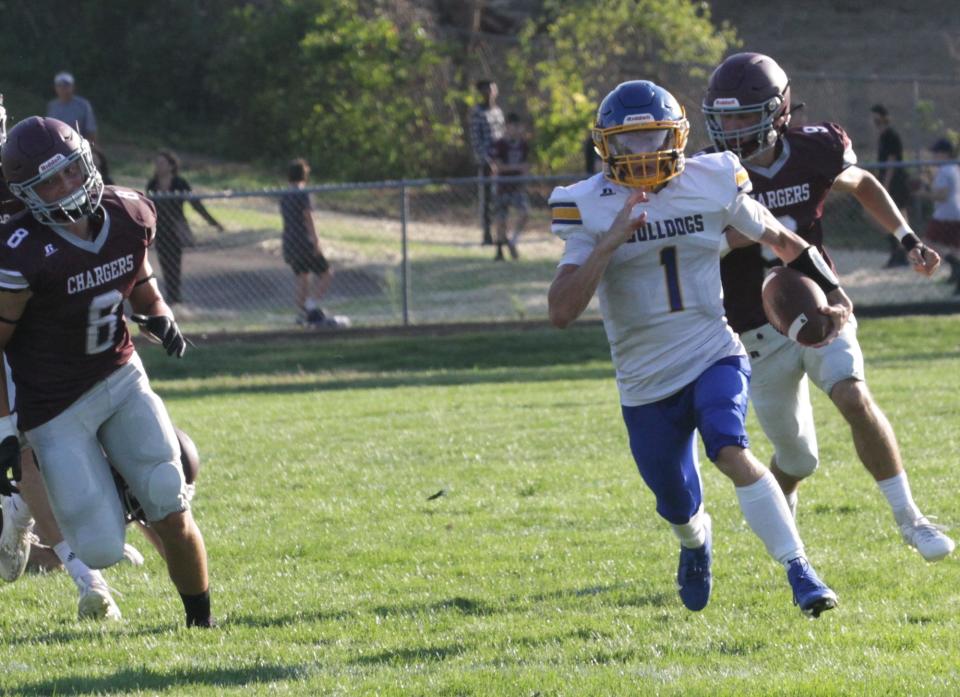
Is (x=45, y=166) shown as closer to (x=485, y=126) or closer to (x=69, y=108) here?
(x=69, y=108)

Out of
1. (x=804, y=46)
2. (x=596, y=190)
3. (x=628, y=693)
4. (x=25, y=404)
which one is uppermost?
(x=596, y=190)

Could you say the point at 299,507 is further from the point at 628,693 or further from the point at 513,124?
the point at 513,124

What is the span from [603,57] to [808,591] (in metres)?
Answer: 17.7

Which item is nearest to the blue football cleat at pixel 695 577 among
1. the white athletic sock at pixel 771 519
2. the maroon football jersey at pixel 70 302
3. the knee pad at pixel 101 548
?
the white athletic sock at pixel 771 519

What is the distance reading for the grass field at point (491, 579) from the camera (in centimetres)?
456

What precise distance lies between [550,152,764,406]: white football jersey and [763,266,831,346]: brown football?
41 cm

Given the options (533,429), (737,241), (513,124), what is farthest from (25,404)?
(513,124)

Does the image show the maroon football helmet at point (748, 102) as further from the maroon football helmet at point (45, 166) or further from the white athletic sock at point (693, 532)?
the maroon football helmet at point (45, 166)

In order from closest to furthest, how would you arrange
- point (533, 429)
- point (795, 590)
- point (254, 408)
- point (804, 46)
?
1. point (795, 590)
2. point (533, 429)
3. point (254, 408)
4. point (804, 46)

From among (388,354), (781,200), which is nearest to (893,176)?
(388,354)

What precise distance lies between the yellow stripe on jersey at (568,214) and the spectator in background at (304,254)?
31.9 ft

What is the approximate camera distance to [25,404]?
5.23 meters

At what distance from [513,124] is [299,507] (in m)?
11.9

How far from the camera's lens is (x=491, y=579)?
19.4ft
